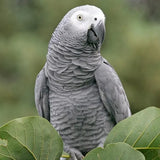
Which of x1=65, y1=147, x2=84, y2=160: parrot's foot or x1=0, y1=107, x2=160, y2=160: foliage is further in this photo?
x1=65, y1=147, x2=84, y2=160: parrot's foot

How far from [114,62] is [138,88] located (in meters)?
0.54

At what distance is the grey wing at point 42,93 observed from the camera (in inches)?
67.1

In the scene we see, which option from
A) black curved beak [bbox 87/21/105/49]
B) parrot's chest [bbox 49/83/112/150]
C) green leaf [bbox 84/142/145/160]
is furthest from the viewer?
parrot's chest [bbox 49/83/112/150]

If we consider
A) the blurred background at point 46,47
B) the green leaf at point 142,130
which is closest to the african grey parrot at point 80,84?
the green leaf at point 142,130

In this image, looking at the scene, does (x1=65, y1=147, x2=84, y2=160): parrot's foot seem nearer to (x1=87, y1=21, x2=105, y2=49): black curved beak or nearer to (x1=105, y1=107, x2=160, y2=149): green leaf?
(x1=87, y1=21, x2=105, y2=49): black curved beak

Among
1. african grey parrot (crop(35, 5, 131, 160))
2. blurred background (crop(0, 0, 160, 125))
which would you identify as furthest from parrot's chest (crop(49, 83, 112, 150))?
blurred background (crop(0, 0, 160, 125))

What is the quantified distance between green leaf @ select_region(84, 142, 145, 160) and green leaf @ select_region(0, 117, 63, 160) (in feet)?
0.37

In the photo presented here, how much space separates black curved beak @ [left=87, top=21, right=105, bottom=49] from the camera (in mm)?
1542

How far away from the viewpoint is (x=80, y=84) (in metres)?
1.64

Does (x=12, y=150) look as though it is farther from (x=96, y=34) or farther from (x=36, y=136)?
(x=96, y=34)

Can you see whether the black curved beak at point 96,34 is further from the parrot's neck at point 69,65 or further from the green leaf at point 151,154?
Result: the green leaf at point 151,154

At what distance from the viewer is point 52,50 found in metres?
1.63

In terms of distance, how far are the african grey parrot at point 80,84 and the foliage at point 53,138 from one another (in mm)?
621

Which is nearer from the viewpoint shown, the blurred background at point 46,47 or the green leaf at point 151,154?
the green leaf at point 151,154
